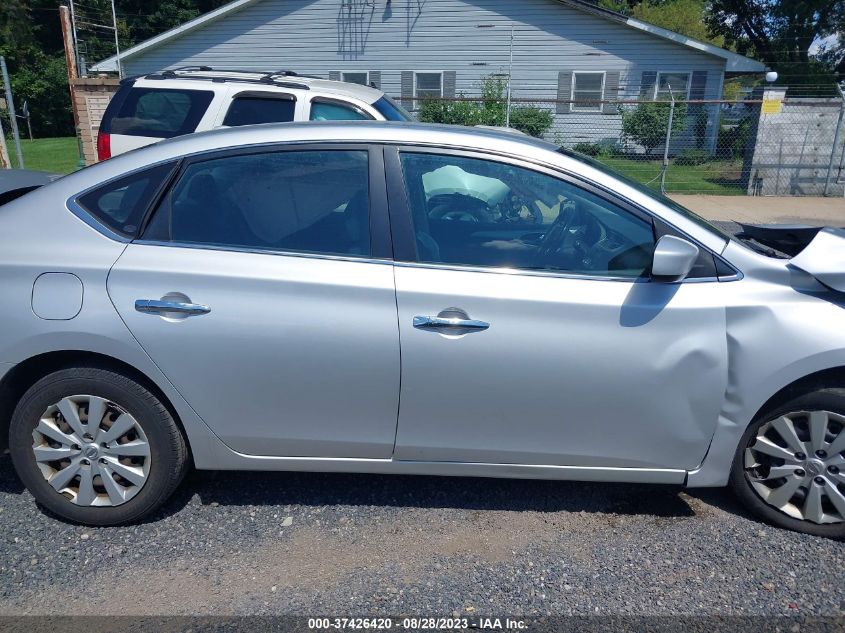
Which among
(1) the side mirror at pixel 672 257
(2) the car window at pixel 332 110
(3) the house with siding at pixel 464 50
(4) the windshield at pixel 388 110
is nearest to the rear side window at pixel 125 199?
(1) the side mirror at pixel 672 257

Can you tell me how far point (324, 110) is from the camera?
7316 millimetres

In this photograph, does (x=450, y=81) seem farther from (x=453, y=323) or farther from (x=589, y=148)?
(x=453, y=323)

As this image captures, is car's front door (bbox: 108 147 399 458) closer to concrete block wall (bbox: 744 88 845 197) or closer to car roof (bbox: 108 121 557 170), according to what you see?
car roof (bbox: 108 121 557 170)

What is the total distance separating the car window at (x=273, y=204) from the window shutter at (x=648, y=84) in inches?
787

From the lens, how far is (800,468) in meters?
3.00

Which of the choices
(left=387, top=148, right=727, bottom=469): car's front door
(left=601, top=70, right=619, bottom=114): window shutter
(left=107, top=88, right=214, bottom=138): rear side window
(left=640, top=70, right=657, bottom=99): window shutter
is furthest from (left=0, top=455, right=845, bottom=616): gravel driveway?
(left=640, top=70, right=657, bottom=99): window shutter

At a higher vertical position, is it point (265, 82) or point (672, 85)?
point (672, 85)

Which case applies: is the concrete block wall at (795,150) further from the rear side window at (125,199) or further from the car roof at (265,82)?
the rear side window at (125,199)

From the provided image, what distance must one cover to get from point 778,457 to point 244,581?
2.32 m

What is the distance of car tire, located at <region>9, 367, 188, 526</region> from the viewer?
2977 millimetres

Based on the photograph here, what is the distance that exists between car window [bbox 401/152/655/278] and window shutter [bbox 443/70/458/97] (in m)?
19.3

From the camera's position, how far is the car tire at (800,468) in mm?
2943

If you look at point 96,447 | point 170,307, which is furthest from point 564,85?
point 96,447

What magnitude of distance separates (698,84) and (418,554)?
69.3ft
